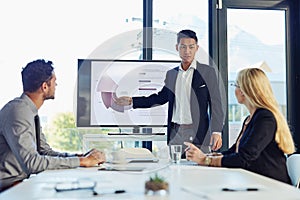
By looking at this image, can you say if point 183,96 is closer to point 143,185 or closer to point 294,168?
point 294,168

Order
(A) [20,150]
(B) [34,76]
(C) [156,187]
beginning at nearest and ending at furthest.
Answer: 1. (C) [156,187]
2. (A) [20,150]
3. (B) [34,76]

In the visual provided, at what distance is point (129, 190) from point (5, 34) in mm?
2881

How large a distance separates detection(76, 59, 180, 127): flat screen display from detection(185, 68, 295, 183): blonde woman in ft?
5.23

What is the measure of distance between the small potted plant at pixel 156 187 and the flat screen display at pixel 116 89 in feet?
7.74

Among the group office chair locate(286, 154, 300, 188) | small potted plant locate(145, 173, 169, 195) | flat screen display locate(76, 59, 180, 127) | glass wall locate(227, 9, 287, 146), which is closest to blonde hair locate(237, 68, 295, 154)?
office chair locate(286, 154, 300, 188)

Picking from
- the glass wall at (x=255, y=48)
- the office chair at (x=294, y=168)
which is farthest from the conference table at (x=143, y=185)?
the glass wall at (x=255, y=48)

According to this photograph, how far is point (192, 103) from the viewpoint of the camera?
10.6ft

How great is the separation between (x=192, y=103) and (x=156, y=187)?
1990 millimetres

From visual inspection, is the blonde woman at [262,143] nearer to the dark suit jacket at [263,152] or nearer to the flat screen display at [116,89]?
the dark suit jacket at [263,152]

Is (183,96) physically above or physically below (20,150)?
above

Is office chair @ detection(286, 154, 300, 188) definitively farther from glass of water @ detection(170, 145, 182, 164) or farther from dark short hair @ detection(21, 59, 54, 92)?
dark short hair @ detection(21, 59, 54, 92)

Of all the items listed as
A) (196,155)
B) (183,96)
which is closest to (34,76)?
(196,155)

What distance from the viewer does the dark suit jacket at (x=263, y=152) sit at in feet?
6.40

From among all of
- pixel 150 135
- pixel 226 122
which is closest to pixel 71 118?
pixel 150 135
